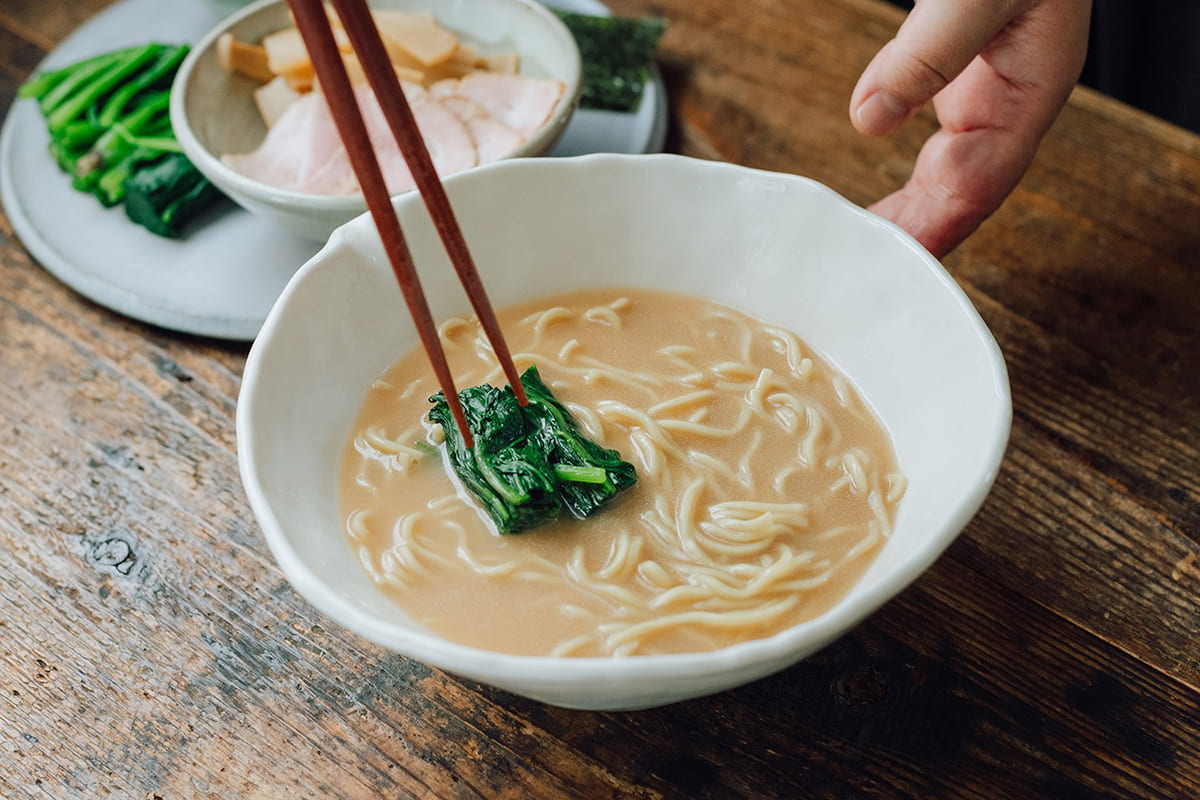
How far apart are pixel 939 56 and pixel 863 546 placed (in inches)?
45.9

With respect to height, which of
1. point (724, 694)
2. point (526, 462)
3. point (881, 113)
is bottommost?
point (724, 694)

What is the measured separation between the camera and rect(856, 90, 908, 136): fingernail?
8.09 feet

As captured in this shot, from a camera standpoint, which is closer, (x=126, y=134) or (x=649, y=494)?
(x=649, y=494)

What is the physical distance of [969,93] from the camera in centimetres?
290

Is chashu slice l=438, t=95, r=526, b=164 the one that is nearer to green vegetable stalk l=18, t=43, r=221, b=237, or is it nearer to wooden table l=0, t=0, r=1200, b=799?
green vegetable stalk l=18, t=43, r=221, b=237

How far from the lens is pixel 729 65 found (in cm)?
377

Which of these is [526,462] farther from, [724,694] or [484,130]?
[484,130]

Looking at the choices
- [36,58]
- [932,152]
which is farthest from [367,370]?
[36,58]

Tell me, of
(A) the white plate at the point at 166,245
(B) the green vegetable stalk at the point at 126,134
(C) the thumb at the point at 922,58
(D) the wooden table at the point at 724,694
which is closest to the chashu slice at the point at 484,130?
(A) the white plate at the point at 166,245

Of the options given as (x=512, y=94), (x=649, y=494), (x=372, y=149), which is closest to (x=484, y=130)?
(x=512, y=94)

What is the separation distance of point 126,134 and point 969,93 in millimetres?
2722

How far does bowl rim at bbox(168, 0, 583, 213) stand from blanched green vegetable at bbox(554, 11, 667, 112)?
0.18 m

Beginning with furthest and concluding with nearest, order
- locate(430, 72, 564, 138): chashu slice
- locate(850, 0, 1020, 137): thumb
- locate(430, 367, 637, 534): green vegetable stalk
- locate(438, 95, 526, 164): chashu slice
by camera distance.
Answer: locate(430, 72, 564, 138): chashu slice
locate(438, 95, 526, 164): chashu slice
locate(850, 0, 1020, 137): thumb
locate(430, 367, 637, 534): green vegetable stalk

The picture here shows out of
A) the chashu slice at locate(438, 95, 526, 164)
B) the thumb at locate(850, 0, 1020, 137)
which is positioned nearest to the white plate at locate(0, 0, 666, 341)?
the chashu slice at locate(438, 95, 526, 164)
